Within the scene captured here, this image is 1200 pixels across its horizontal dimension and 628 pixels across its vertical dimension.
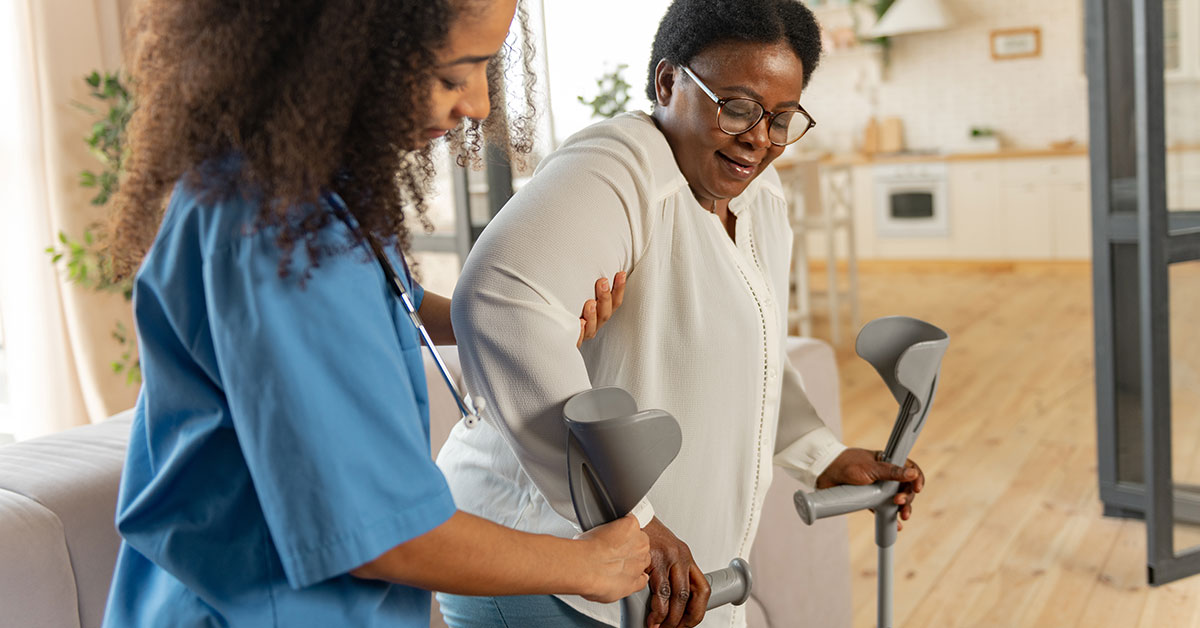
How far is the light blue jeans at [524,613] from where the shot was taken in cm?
112

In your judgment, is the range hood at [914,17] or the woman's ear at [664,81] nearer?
the woman's ear at [664,81]

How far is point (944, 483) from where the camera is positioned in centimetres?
352

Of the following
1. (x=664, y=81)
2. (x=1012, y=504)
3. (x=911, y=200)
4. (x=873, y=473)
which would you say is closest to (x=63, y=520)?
(x=664, y=81)

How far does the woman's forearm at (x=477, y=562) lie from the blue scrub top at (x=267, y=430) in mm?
19

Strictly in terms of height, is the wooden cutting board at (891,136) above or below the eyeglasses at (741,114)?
above

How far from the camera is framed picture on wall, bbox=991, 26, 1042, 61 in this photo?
26.1 feet

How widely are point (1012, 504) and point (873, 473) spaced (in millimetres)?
2253

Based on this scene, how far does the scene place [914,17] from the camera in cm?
784

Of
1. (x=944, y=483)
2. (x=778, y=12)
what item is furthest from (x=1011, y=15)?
(x=778, y=12)

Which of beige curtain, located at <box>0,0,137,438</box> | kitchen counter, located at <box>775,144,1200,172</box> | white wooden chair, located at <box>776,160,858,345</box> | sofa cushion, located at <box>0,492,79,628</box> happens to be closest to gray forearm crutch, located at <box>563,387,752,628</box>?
sofa cushion, located at <box>0,492,79,628</box>

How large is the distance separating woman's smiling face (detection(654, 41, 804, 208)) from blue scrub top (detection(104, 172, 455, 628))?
1.64 ft

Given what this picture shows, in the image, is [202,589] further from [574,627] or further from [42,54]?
[42,54]

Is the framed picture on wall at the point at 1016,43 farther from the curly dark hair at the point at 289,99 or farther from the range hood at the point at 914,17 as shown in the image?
the curly dark hair at the point at 289,99

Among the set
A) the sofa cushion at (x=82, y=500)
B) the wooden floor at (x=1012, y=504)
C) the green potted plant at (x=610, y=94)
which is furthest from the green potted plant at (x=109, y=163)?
the wooden floor at (x=1012, y=504)
